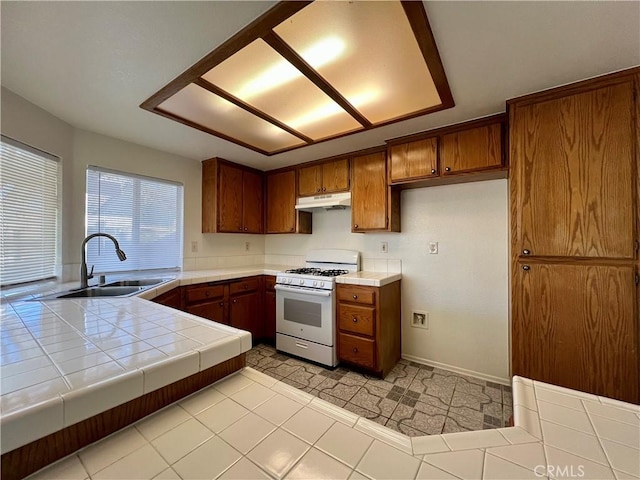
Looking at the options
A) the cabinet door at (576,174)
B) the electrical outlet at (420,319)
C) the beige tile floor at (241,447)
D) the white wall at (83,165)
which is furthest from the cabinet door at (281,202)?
the beige tile floor at (241,447)

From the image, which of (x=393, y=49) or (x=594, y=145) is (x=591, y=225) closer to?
(x=594, y=145)

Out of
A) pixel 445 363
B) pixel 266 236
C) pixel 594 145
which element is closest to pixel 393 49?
pixel 594 145

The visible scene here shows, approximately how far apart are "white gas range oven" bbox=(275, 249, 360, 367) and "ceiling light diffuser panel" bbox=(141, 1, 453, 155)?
4.47 ft

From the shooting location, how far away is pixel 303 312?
267 centimetres

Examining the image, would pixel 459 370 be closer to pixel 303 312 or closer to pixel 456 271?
pixel 456 271

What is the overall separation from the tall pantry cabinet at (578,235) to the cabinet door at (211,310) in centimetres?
245

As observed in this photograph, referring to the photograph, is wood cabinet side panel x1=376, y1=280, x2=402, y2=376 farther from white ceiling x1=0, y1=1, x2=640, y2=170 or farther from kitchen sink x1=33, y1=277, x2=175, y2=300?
kitchen sink x1=33, y1=277, x2=175, y2=300

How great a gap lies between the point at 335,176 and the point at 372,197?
1.72 ft

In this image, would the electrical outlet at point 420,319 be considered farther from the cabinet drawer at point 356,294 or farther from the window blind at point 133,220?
the window blind at point 133,220

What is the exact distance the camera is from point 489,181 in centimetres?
230

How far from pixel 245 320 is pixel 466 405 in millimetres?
2155

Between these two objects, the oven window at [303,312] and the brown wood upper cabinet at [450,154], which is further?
the oven window at [303,312]

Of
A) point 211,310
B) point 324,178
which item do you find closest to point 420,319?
point 324,178

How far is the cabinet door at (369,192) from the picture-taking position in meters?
2.58
